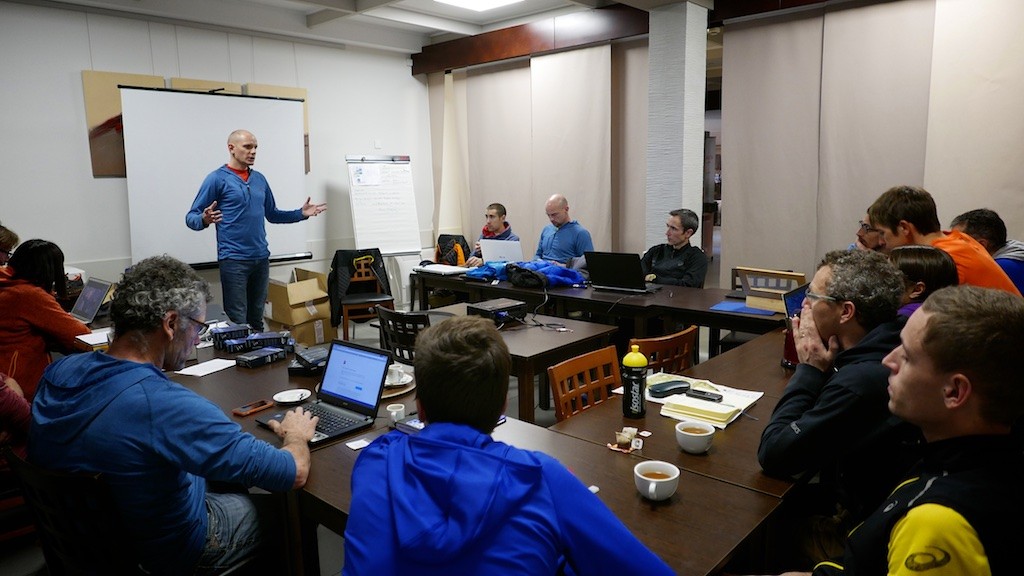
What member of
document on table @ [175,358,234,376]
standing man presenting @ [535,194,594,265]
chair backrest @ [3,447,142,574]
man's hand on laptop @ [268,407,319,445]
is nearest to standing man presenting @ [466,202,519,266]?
standing man presenting @ [535,194,594,265]

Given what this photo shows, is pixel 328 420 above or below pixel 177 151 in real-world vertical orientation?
below

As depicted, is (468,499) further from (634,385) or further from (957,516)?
(634,385)

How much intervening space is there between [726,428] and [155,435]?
1.58 metres

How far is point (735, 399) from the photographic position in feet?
7.20

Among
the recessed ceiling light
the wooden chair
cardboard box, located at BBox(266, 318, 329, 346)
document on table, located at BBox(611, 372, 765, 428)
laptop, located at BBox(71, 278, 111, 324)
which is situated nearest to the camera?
document on table, located at BBox(611, 372, 765, 428)

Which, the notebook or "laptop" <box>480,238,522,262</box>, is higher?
"laptop" <box>480,238,522,262</box>

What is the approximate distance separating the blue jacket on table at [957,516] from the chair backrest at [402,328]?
91.9 inches

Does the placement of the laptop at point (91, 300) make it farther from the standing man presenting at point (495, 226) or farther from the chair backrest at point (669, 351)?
the chair backrest at point (669, 351)

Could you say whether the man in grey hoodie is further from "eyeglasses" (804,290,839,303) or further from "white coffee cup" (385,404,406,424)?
"white coffee cup" (385,404,406,424)

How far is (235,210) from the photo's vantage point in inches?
193

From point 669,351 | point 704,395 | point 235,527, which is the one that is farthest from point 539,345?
point 235,527

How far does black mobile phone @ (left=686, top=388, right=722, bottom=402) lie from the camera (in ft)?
7.16

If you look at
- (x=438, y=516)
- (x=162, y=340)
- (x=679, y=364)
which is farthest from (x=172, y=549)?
(x=679, y=364)

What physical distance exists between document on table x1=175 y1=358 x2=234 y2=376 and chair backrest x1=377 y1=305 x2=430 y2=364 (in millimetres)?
763
